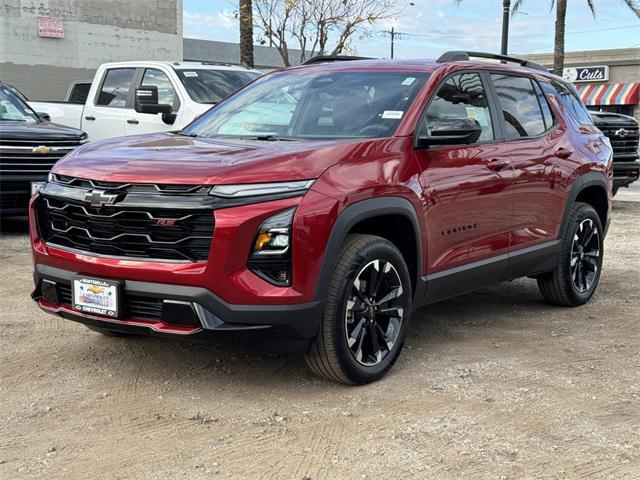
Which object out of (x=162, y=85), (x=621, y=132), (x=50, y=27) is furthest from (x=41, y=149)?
(x=50, y=27)

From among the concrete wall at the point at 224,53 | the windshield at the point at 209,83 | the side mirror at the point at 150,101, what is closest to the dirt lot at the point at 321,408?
the side mirror at the point at 150,101

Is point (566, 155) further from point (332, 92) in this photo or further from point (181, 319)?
point (181, 319)

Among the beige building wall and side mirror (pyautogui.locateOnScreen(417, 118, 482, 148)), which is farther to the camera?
the beige building wall

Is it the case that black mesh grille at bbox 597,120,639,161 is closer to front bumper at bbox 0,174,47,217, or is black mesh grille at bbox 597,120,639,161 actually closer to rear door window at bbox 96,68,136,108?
rear door window at bbox 96,68,136,108

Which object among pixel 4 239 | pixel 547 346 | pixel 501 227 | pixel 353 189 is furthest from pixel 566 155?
pixel 4 239

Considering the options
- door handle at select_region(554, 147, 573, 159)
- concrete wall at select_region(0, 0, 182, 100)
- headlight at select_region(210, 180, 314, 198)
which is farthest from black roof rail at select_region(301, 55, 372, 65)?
concrete wall at select_region(0, 0, 182, 100)

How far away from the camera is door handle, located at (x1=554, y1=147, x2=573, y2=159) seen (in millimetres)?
6105

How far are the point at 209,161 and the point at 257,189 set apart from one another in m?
0.35

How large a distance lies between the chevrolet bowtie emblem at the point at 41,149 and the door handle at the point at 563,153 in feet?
19.2

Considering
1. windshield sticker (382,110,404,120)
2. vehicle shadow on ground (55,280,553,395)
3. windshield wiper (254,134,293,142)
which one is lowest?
vehicle shadow on ground (55,280,553,395)

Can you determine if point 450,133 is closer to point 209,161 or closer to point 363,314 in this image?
point 363,314

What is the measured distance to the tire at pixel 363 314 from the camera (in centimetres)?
423

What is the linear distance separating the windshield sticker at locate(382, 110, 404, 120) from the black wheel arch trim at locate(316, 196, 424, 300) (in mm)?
572

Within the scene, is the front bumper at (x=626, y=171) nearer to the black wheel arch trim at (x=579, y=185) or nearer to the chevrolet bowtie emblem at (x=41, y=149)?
the black wheel arch trim at (x=579, y=185)
